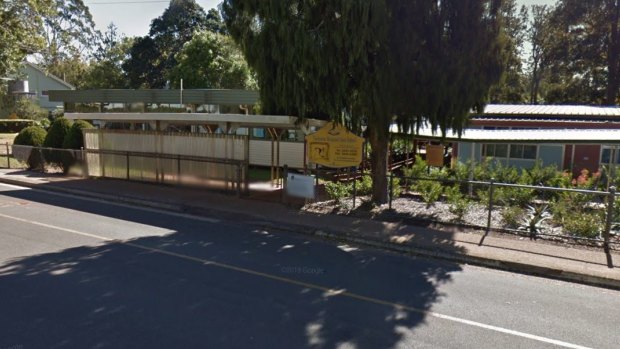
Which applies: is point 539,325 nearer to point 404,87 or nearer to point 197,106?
point 404,87

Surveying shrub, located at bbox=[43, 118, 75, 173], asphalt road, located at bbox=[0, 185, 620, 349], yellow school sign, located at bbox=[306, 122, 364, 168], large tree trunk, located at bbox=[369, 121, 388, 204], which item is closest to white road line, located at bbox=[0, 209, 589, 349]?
asphalt road, located at bbox=[0, 185, 620, 349]

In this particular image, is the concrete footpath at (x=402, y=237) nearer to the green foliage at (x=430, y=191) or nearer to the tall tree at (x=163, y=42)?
the green foliage at (x=430, y=191)

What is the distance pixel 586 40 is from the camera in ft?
141

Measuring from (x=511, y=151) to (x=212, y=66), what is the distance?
79.8 feet

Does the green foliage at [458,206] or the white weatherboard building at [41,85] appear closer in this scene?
the green foliage at [458,206]

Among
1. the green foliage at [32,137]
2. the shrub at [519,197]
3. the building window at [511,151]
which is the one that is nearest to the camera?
the shrub at [519,197]

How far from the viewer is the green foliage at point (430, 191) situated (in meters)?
12.2

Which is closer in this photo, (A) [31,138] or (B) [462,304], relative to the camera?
(B) [462,304]

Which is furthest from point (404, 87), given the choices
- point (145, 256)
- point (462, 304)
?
point (145, 256)

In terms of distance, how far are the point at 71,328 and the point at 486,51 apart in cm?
925

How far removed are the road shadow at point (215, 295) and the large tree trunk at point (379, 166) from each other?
3464mm

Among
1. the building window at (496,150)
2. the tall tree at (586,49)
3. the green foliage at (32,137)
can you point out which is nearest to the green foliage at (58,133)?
the green foliage at (32,137)

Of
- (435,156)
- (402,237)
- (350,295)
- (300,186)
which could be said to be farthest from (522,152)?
(350,295)

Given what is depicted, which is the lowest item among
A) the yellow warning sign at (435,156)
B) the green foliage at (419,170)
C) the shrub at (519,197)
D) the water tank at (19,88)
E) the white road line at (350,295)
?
the white road line at (350,295)
